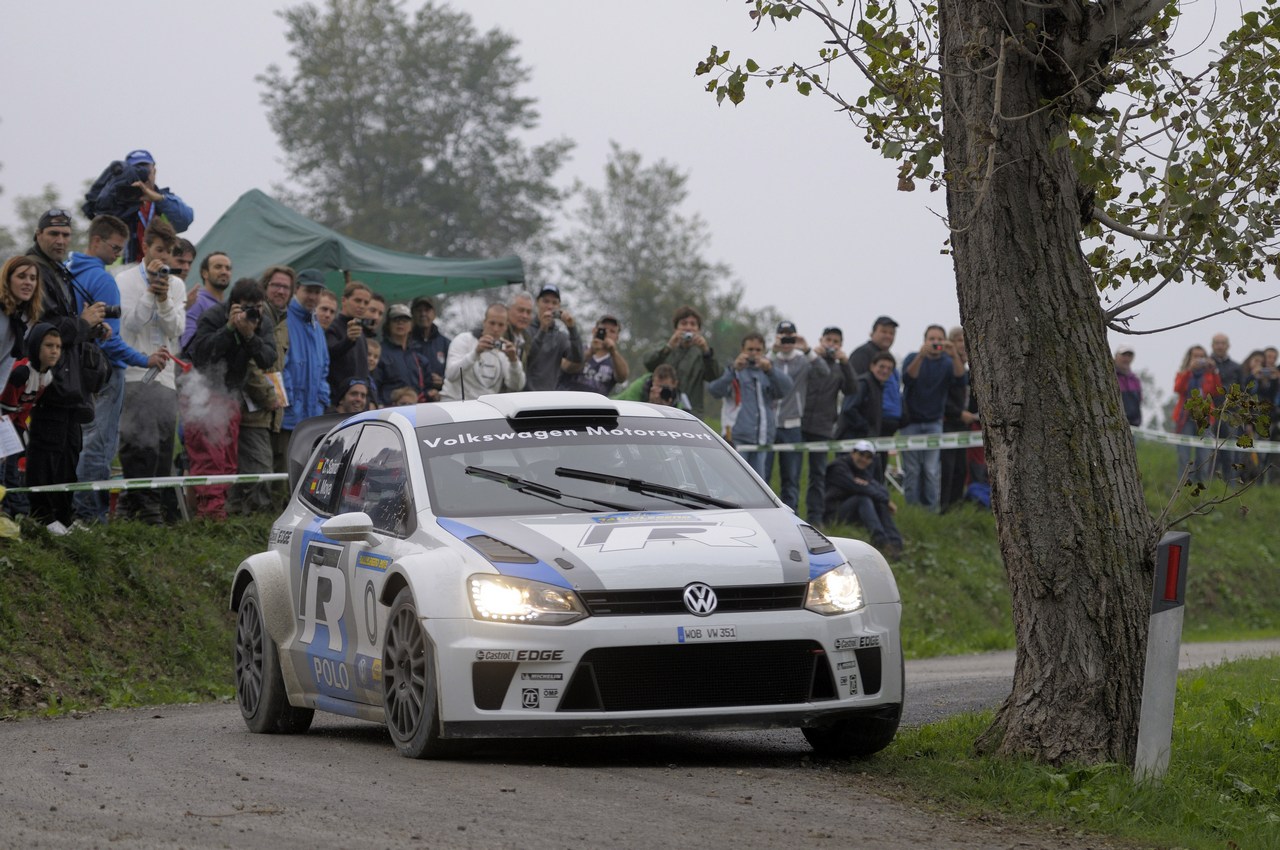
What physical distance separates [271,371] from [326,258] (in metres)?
7.69

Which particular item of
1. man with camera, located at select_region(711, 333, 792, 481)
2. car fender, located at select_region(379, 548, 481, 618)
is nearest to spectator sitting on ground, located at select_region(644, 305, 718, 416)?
man with camera, located at select_region(711, 333, 792, 481)

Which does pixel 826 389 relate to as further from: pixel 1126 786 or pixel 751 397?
pixel 1126 786

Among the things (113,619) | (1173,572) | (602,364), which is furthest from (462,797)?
(602,364)

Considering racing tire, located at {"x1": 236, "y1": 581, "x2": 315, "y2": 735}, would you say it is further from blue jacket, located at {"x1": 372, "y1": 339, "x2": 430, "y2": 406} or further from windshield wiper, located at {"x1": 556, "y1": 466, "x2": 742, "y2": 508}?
blue jacket, located at {"x1": 372, "y1": 339, "x2": 430, "y2": 406}

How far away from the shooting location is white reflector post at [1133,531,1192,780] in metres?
7.90

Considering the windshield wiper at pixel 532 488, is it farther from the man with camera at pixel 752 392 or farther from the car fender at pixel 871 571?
the man with camera at pixel 752 392

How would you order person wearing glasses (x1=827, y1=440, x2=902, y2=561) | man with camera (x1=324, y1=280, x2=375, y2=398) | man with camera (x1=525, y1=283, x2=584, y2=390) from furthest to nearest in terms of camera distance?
person wearing glasses (x1=827, y1=440, x2=902, y2=561), man with camera (x1=525, y1=283, x2=584, y2=390), man with camera (x1=324, y1=280, x2=375, y2=398)

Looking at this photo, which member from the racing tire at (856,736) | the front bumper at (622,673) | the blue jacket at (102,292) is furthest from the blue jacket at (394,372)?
the front bumper at (622,673)

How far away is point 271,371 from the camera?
16.2 m

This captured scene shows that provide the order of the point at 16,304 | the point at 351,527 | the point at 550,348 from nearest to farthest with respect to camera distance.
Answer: the point at 351,527, the point at 16,304, the point at 550,348

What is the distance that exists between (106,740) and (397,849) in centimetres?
428

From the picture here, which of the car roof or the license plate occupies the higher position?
the car roof

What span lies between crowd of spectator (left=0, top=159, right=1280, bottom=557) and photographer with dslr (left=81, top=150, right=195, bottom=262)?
→ 0.07ft

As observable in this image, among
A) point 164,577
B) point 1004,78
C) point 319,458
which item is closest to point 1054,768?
point 1004,78
